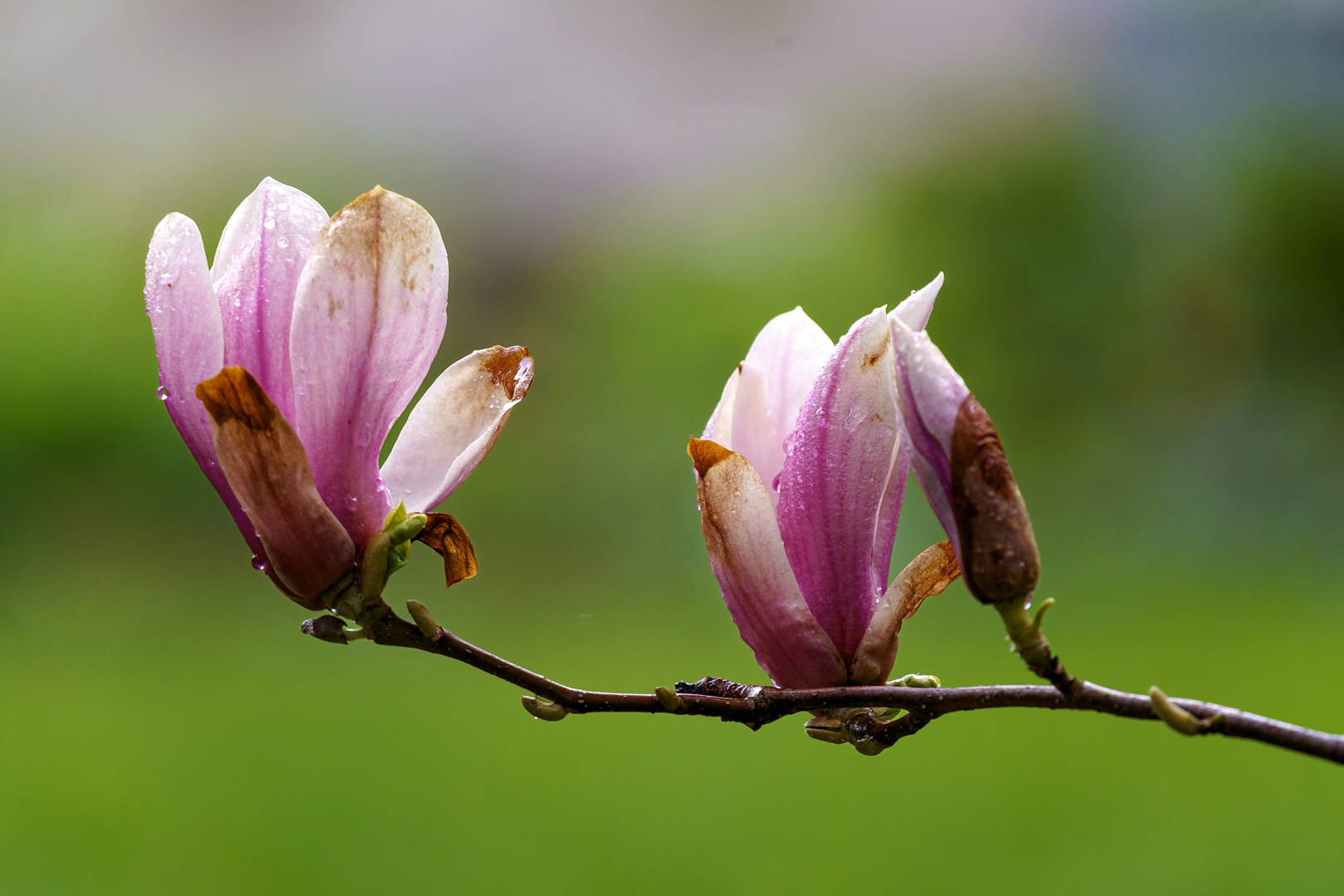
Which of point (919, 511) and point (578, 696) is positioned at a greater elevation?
point (919, 511)

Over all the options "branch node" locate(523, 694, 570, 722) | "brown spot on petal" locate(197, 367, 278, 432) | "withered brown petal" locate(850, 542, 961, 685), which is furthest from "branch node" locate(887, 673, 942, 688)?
"brown spot on petal" locate(197, 367, 278, 432)

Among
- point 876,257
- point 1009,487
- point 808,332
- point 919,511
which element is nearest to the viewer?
point 1009,487

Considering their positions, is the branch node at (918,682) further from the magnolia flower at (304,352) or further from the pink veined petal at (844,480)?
the magnolia flower at (304,352)

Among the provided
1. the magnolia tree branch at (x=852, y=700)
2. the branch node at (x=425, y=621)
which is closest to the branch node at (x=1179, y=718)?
the magnolia tree branch at (x=852, y=700)

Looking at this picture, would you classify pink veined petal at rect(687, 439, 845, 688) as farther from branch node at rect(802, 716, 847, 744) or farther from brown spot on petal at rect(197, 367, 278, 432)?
brown spot on petal at rect(197, 367, 278, 432)

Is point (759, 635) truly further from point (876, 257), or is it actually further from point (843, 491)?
point (876, 257)

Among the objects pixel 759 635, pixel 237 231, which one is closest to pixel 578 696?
pixel 759 635
